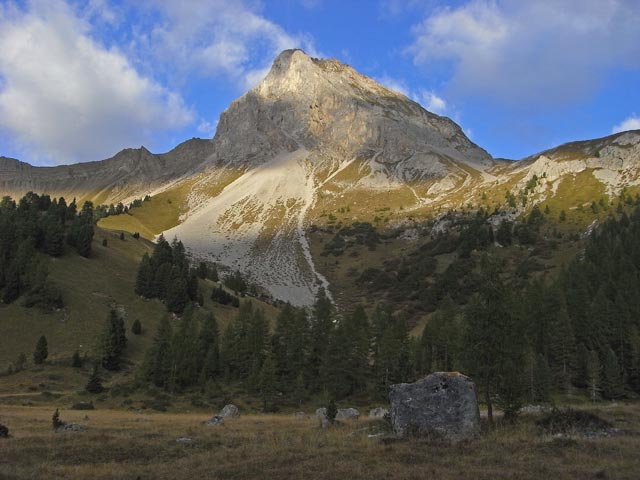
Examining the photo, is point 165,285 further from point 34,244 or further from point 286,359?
point 286,359

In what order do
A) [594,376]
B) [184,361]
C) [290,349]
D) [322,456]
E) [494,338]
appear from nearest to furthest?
1. [322,456]
2. [494,338]
3. [594,376]
4. [184,361]
5. [290,349]

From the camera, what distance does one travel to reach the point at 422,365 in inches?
2589

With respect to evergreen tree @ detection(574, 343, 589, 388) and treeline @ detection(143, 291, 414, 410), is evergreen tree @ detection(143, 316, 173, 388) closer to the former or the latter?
treeline @ detection(143, 291, 414, 410)

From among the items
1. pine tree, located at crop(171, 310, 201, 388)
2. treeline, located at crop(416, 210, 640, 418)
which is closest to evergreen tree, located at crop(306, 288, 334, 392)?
treeline, located at crop(416, 210, 640, 418)

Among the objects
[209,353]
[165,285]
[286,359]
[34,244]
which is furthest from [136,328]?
[286,359]

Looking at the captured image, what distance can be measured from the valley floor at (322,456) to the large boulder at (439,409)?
3.41 feet

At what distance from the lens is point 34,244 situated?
87562 mm

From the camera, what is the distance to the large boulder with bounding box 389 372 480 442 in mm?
21062

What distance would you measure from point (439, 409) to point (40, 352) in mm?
57885

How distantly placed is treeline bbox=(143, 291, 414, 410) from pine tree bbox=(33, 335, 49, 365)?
14.1m

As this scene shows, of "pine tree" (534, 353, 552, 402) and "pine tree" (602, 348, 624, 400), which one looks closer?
"pine tree" (534, 353, 552, 402)

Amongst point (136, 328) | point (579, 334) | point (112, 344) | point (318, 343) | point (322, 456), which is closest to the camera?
point (322, 456)

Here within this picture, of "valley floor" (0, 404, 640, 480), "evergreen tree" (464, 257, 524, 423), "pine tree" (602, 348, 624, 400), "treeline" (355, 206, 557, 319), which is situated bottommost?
"pine tree" (602, 348, 624, 400)

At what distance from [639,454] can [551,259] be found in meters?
120
